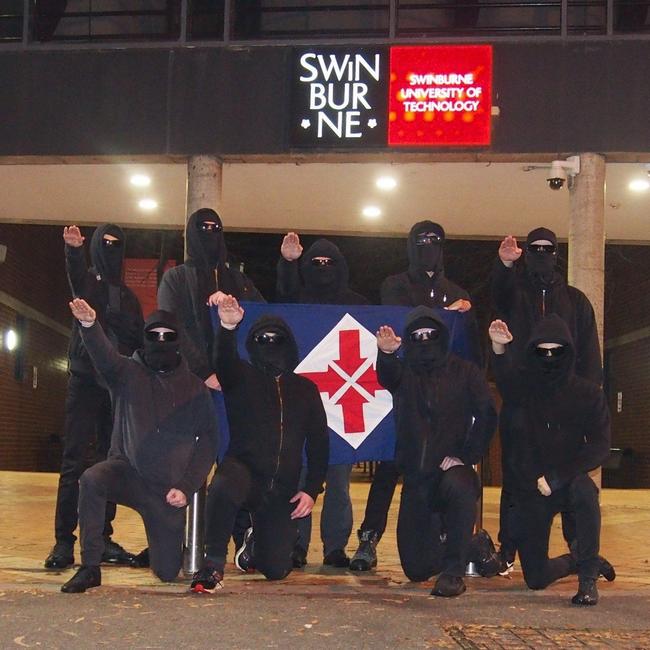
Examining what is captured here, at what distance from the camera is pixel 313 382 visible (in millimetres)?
6266

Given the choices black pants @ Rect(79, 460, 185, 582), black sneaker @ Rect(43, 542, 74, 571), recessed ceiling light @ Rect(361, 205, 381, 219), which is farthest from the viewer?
recessed ceiling light @ Rect(361, 205, 381, 219)

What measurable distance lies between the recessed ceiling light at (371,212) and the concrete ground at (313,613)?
9.41m

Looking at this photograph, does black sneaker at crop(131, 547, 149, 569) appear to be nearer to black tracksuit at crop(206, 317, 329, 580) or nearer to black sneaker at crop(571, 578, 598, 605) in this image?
black tracksuit at crop(206, 317, 329, 580)

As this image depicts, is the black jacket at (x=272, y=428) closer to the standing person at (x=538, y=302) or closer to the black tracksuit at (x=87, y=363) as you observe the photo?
the black tracksuit at (x=87, y=363)

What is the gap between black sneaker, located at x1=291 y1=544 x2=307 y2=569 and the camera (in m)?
6.59

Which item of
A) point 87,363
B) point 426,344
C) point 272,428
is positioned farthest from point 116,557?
point 426,344

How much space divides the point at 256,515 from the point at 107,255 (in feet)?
5.89

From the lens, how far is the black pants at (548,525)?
5617 mm

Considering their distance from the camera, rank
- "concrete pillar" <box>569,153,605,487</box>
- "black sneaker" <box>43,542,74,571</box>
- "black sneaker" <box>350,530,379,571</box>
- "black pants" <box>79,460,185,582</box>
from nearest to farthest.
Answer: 1. "black pants" <box>79,460,185,582</box>
2. "black sneaker" <box>43,542,74,571</box>
3. "black sneaker" <box>350,530,379,571</box>
4. "concrete pillar" <box>569,153,605,487</box>

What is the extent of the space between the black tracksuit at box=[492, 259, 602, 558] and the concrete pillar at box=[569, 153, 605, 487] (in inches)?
210

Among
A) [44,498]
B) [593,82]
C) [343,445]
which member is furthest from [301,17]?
[343,445]

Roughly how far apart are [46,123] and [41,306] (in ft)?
42.1

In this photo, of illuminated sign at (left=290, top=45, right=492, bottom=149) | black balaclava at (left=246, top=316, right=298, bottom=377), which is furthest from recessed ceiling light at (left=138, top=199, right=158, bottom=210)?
black balaclava at (left=246, top=316, right=298, bottom=377)

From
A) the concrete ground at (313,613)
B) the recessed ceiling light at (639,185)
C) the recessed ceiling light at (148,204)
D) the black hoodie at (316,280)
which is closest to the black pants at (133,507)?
the concrete ground at (313,613)
